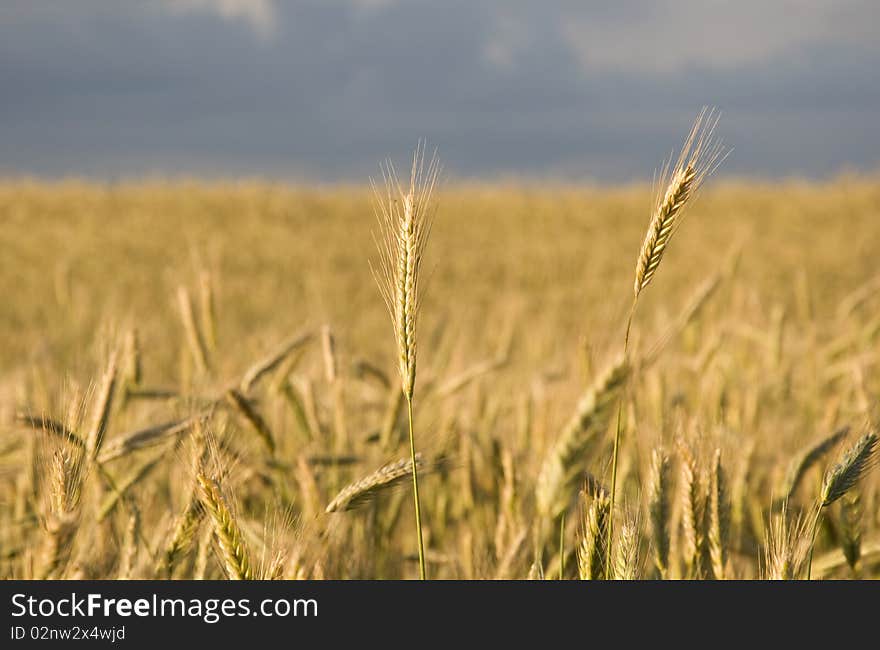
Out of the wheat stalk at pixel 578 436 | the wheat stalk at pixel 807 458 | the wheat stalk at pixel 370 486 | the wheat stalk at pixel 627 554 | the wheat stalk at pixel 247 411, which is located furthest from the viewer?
the wheat stalk at pixel 247 411

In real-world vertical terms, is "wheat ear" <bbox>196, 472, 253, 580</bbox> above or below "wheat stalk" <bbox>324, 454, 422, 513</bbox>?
below

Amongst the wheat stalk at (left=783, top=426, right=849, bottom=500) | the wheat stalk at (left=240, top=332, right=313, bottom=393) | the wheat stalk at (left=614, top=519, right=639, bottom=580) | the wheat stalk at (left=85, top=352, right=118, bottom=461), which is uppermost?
the wheat stalk at (left=240, top=332, right=313, bottom=393)

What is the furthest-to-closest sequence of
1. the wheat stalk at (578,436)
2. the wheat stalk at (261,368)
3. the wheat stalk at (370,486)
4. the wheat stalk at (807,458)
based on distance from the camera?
the wheat stalk at (261,368), the wheat stalk at (807,458), the wheat stalk at (370,486), the wheat stalk at (578,436)

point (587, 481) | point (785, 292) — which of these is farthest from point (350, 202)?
point (587, 481)

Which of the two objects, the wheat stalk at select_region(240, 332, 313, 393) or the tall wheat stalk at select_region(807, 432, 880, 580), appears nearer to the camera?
the tall wheat stalk at select_region(807, 432, 880, 580)

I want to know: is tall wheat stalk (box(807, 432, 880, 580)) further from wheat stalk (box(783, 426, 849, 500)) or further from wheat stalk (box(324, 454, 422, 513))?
wheat stalk (box(324, 454, 422, 513))

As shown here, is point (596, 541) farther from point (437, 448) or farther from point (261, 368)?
point (437, 448)

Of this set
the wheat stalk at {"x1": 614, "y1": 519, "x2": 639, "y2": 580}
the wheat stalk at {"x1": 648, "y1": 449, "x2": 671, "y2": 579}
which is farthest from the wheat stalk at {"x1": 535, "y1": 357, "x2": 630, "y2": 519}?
the wheat stalk at {"x1": 648, "y1": 449, "x2": 671, "y2": 579}

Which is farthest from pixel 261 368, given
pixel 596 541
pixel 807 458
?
pixel 807 458

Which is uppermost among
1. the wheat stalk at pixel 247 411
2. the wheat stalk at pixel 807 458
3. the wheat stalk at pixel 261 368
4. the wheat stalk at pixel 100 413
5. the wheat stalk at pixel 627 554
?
the wheat stalk at pixel 261 368

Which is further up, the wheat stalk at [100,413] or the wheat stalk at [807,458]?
the wheat stalk at [100,413]

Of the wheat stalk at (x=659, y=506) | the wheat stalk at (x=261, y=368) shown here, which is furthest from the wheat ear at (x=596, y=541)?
the wheat stalk at (x=261, y=368)

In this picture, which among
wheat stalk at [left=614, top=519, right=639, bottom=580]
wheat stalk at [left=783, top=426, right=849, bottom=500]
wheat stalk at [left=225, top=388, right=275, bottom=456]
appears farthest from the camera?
wheat stalk at [left=225, top=388, right=275, bottom=456]

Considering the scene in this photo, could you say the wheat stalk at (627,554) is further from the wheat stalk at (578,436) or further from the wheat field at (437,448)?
the wheat stalk at (578,436)
